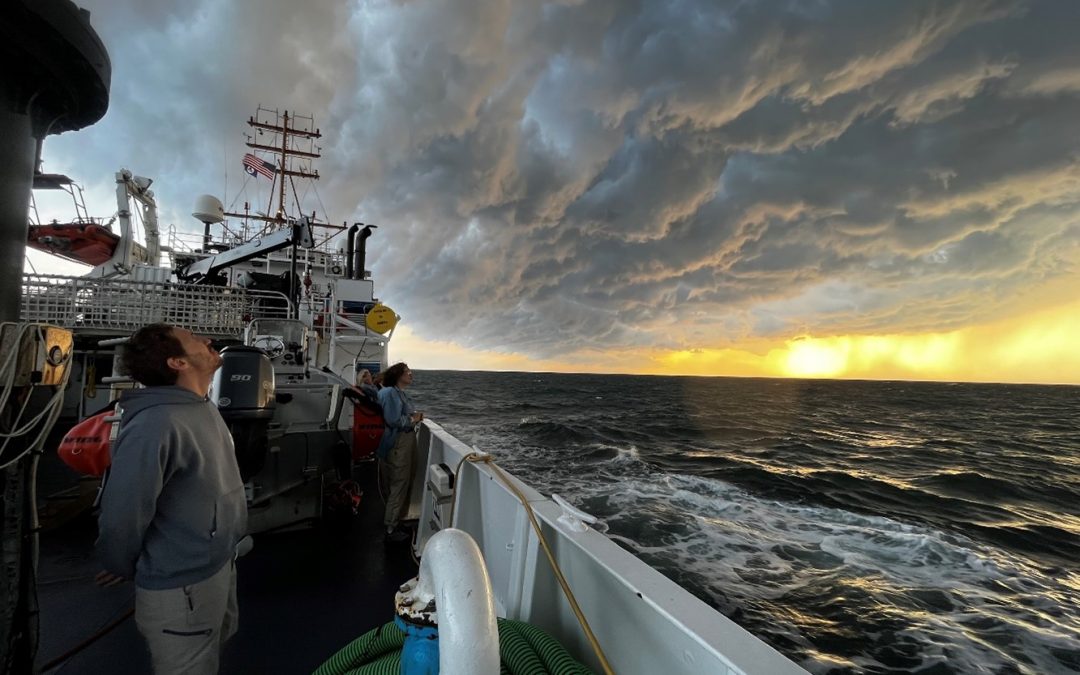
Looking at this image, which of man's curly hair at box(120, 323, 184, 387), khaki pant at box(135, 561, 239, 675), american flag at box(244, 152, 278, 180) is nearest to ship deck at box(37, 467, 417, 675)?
khaki pant at box(135, 561, 239, 675)

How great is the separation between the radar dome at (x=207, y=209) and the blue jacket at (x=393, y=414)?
9.88m

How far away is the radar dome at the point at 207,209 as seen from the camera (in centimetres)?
1092

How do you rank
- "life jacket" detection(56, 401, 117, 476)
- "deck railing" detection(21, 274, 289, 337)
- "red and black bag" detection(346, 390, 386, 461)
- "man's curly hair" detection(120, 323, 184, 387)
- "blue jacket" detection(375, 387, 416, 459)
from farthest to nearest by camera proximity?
"deck railing" detection(21, 274, 289, 337)
"red and black bag" detection(346, 390, 386, 461)
"blue jacket" detection(375, 387, 416, 459)
"life jacket" detection(56, 401, 117, 476)
"man's curly hair" detection(120, 323, 184, 387)

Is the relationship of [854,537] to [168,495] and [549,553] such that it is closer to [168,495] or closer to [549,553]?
[549,553]

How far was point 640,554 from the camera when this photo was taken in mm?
6359

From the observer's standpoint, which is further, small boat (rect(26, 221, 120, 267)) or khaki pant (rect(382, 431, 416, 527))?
small boat (rect(26, 221, 120, 267))

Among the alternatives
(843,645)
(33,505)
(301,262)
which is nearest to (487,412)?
(301,262)

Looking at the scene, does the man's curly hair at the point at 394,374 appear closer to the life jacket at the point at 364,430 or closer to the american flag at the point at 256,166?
the life jacket at the point at 364,430

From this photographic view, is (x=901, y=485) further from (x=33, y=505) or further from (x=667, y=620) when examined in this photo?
(x=33, y=505)

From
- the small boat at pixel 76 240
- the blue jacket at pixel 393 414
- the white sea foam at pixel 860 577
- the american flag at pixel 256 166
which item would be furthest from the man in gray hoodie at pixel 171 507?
the american flag at pixel 256 166

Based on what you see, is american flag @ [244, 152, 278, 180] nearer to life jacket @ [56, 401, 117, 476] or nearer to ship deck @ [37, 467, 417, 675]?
ship deck @ [37, 467, 417, 675]

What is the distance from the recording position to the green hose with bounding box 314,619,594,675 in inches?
68.1

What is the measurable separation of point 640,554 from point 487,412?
2167 centimetres

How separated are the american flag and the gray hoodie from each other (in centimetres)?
1903
